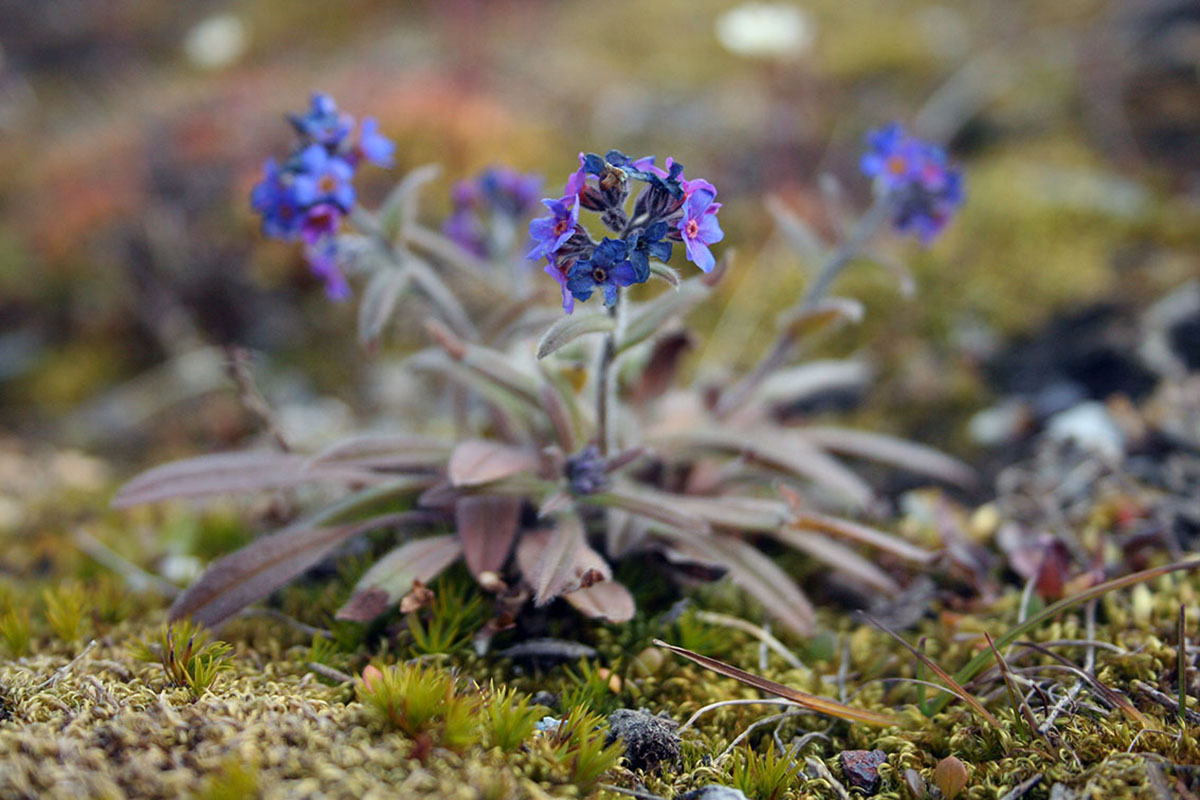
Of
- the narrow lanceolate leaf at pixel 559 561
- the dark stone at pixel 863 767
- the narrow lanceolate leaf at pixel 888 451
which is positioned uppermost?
the narrow lanceolate leaf at pixel 559 561

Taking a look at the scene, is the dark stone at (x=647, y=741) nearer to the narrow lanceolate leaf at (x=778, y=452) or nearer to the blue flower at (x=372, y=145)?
the narrow lanceolate leaf at (x=778, y=452)

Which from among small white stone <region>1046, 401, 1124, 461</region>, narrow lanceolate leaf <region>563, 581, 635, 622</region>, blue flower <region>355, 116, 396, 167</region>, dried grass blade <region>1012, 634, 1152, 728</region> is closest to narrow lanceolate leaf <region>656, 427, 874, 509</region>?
narrow lanceolate leaf <region>563, 581, 635, 622</region>

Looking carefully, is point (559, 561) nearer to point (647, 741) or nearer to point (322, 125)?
point (647, 741)

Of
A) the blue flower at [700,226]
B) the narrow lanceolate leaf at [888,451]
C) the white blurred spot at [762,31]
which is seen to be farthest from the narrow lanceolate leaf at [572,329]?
the white blurred spot at [762,31]

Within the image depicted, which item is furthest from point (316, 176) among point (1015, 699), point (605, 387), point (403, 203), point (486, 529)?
point (1015, 699)

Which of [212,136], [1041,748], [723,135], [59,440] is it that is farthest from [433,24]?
[1041,748]

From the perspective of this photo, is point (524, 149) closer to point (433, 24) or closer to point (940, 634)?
point (433, 24)

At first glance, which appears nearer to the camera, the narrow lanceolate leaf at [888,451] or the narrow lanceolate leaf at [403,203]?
the narrow lanceolate leaf at [403,203]
